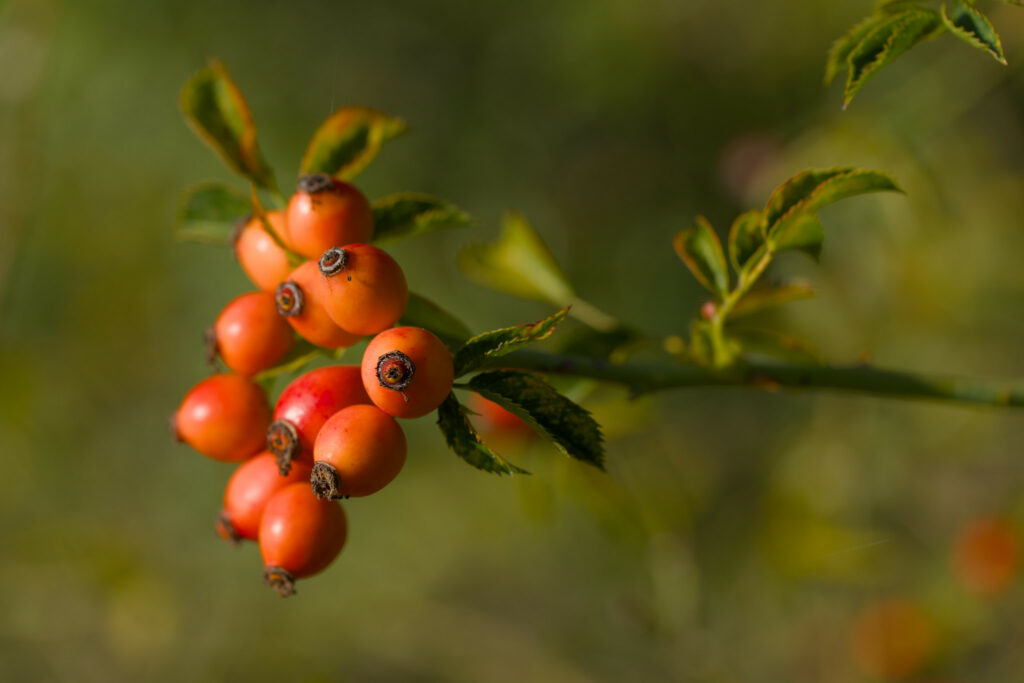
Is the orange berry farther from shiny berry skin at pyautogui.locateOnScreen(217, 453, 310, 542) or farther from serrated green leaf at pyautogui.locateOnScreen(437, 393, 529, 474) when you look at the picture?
shiny berry skin at pyautogui.locateOnScreen(217, 453, 310, 542)

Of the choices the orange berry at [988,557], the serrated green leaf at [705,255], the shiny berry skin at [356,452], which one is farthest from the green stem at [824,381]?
the orange berry at [988,557]

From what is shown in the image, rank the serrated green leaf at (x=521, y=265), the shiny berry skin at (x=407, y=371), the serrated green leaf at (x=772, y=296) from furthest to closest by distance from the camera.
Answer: the serrated green leaf at (x=521, y=265), the serrated green leaf at (x=772, y=296), the shiny berry skin at (x=407, y=371)

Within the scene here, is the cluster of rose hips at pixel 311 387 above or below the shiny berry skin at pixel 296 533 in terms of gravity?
above

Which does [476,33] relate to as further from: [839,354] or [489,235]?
[839,354]

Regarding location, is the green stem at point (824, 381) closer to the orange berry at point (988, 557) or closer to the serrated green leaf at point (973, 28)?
the serrated green leaf at point (973, 28)

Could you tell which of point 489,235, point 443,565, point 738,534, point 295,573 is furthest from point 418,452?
point 295,573

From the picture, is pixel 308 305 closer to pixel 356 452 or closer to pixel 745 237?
pixel 356 452

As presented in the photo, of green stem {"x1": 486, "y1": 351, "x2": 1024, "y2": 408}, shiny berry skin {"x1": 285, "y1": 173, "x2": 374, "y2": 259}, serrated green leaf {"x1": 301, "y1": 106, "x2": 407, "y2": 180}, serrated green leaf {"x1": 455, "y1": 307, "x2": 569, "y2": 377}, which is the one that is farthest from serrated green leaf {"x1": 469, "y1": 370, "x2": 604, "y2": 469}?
serrated green leaf {"x1": 301, "y1": 106, "x2": 407, "y2": 180}
